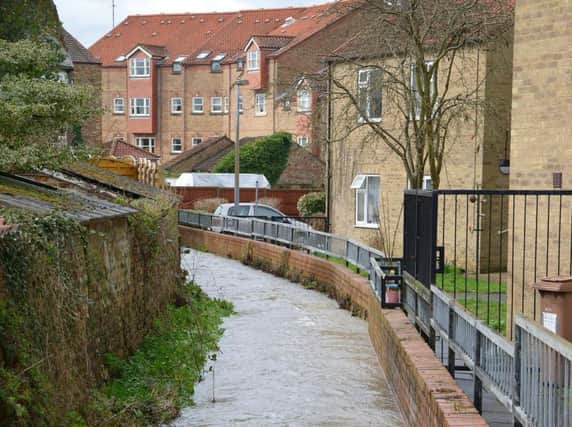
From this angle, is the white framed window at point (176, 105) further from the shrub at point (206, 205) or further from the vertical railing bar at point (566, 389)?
the vertical railing bar at point (566, 389)

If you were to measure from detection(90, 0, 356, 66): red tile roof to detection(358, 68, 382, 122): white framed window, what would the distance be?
1469 inches

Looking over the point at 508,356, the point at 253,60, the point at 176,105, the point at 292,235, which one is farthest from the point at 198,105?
the point at 508,356

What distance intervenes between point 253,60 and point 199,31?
1360cm

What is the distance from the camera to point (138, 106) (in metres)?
73.8

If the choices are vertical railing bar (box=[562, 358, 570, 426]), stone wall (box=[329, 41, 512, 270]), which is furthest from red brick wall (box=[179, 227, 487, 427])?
stone wall (box=[329, 41, 512, 270])

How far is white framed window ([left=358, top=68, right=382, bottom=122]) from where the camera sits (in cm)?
2440

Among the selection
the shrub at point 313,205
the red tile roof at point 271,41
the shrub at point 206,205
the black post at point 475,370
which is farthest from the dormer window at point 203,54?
the black post at point 475,370

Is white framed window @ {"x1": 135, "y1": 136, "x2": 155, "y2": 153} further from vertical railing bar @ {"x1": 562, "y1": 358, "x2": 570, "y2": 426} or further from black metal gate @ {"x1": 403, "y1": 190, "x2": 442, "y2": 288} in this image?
vertical railing bar @ {"x1": 562, "y1": 358, "x2": 570, "y2": 426}

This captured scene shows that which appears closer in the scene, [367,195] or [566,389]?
[566,389]

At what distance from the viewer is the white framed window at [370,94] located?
80.1 ft

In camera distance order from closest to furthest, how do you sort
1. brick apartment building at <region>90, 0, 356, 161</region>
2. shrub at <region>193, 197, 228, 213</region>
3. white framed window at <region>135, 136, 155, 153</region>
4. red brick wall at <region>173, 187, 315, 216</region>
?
shrub at <region>193, 197, 228, 213</region> < red brick wall at <region>173, 187, 315, 216</region> < brick apartment building at <region>90, 0, 356, 161</region> < white framed window at <region>135, 136, 155, 153</region>

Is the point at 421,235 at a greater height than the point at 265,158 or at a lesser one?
lesser

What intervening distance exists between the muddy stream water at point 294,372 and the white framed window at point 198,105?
165ft

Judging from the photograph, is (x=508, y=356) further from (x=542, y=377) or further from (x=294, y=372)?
(x=294, y=372)
